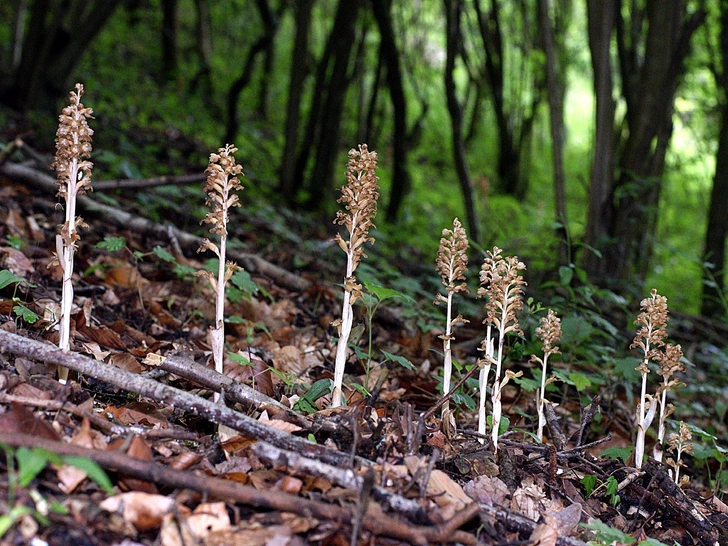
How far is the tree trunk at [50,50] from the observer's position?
7070mm

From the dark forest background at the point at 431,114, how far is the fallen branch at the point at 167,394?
86.2 inches

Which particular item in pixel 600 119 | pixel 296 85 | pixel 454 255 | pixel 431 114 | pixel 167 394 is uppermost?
pixel 431 114

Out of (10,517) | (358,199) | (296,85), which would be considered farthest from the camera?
(296,85)

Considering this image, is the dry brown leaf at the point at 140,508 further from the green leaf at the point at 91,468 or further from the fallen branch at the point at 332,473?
the fallen branch at the point at 332,473

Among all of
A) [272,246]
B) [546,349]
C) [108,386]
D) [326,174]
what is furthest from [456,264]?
[326,174]

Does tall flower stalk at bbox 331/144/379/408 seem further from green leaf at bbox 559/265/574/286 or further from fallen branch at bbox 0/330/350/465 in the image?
green leaf at bbox 559/265/574/286

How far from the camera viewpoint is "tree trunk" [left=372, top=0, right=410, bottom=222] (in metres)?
7.85

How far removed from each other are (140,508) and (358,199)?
4.27 ft

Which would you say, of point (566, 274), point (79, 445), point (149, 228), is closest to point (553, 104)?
point (566, 274)

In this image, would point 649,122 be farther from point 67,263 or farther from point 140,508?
point 140,508

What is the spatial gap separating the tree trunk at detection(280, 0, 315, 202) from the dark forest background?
0.03m

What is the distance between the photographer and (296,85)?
305 inches

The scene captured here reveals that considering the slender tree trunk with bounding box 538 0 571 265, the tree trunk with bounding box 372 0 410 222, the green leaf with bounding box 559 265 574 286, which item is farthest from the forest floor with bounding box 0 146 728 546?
the tree trunk with bounding box 372 0 410 222

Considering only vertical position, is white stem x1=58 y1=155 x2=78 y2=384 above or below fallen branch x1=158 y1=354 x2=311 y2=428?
above
